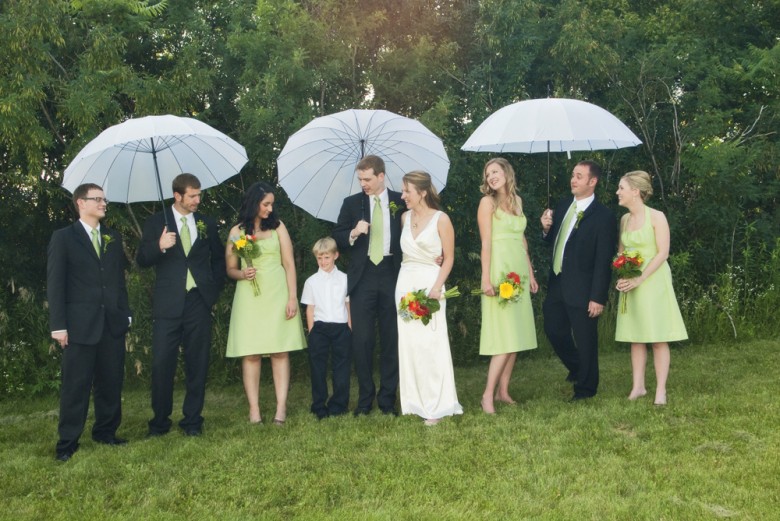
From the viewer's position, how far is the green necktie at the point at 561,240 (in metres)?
7.08

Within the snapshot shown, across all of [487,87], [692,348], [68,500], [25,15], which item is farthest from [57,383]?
[692,348]

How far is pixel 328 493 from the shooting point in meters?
5.19

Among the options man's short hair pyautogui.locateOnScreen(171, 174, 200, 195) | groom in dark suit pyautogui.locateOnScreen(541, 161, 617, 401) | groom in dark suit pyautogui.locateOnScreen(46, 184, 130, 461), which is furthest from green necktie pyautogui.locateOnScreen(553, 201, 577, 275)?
groom in dark suit pyautogui.locateOnScreen(46, 184, 130, 461)

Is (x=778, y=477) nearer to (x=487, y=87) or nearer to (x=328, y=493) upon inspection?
(x=328, y=493)

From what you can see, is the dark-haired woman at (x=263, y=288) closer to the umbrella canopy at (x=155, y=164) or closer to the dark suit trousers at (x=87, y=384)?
the umbrella canopy at (x=155, y=164)

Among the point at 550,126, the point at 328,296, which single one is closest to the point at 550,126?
the point at 550,126

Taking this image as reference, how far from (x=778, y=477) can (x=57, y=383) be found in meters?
7.06

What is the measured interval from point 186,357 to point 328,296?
3.96 feet

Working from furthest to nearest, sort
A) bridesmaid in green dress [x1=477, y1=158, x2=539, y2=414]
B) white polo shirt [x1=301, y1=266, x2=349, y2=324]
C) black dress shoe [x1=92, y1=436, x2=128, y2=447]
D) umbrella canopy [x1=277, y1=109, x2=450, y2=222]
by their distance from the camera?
white polo shirt [x1=301, y1=266, x2=349, y2=324] < umbrella canopy [x1=277, y1=109, x2=450, y2=222] < bridesmaid in green dress [x1=477, y1=158, x2=539, y2=414] < black dress shoe [x1=92, y1=436, x2=128, y2=447]

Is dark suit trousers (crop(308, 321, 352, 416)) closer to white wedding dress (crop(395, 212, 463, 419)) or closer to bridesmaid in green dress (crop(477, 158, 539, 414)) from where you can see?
white wedding dress (crop(395, 212, 463, 419))

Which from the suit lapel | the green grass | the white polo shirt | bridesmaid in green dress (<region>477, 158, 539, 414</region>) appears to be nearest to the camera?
the green grass

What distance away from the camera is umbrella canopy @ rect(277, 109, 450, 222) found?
23.2 ft

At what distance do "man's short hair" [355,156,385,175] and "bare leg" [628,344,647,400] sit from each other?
7.98 ft

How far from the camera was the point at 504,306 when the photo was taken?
7.02 m
